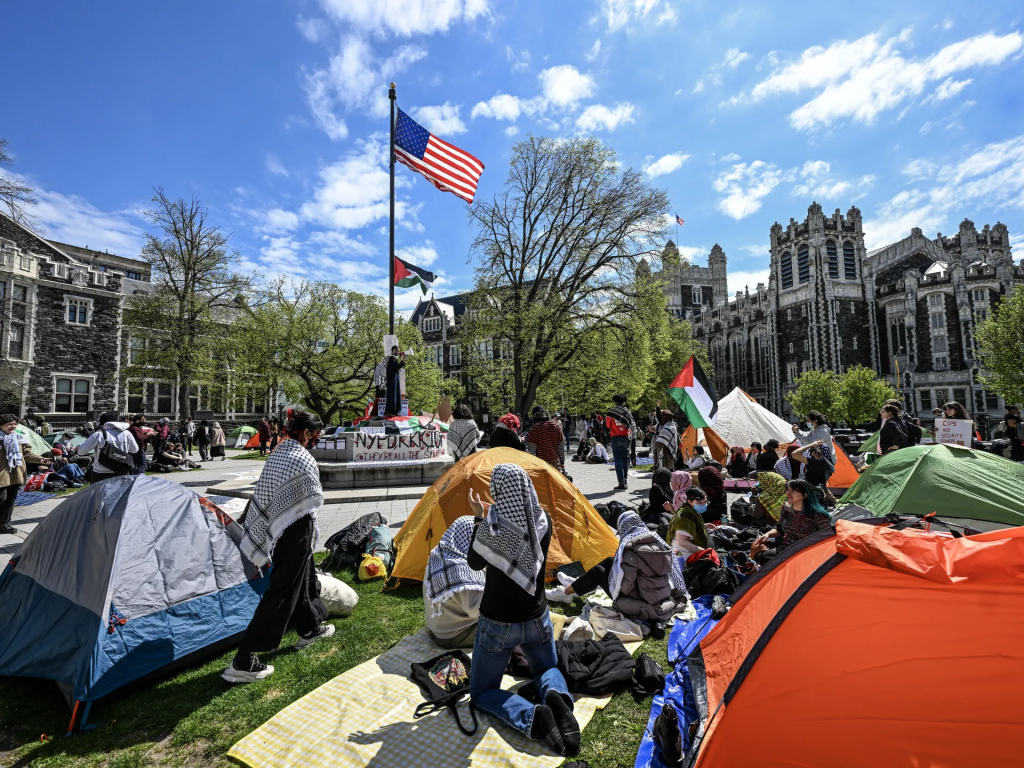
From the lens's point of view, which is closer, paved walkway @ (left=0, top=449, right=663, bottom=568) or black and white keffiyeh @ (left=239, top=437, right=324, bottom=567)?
black and white keffiyeh @ (left=239, top=437, right=324, bottom=567)

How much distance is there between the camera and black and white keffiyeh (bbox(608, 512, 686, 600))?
187 inches

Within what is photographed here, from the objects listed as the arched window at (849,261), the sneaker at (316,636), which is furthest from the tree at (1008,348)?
the sneaker at (316,636)

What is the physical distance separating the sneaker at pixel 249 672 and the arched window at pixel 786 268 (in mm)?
60612

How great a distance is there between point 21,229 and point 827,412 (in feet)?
195

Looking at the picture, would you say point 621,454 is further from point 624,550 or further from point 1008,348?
point 1008,348

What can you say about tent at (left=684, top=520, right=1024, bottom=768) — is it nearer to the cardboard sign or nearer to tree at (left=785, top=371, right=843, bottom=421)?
the cardboard sign

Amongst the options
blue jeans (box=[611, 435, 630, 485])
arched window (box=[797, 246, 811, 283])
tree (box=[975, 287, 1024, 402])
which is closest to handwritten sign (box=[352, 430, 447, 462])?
blue jeans (box=[611, 435, 630, 485])

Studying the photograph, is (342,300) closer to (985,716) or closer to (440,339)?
(985,716)

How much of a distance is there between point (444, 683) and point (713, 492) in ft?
20.0

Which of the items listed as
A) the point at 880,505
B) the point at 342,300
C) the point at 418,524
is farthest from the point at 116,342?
the point at 880,505

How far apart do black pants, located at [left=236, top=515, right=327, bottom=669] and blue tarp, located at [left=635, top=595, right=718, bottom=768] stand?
8.76 ft

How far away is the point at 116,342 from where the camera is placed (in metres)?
31.5

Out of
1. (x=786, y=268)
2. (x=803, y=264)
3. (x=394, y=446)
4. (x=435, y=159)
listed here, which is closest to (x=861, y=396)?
(x=803, y=264)

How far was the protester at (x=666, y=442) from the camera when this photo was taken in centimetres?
1070
